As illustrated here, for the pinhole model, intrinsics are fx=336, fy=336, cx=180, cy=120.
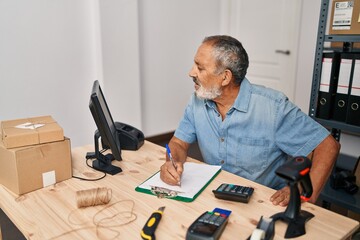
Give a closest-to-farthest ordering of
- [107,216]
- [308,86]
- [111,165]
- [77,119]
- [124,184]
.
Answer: [107,216]
[124,184]
[111,165]
[77,119]
[308,86]

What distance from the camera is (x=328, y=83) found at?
6.82 feet

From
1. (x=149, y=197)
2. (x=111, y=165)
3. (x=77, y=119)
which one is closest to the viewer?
(x=149, y=197)

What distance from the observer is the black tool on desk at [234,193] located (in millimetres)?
1136

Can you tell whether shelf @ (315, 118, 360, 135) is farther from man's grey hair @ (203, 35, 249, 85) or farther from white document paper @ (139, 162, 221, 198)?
white document paper @ (139, 162, 221, 198)

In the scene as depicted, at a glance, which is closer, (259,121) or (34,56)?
(259,121)

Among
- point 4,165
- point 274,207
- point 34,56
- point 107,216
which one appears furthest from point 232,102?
point 34,56

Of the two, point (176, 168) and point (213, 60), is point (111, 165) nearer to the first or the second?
point (176, 168)

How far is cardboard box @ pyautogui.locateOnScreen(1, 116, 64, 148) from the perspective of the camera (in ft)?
3.88

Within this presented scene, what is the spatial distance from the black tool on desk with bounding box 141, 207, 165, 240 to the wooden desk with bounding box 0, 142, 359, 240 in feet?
0.07

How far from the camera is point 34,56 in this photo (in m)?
2.82

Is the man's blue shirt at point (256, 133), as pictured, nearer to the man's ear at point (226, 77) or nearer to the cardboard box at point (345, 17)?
the man's ear at point (226, 77)

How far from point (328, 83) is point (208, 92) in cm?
96

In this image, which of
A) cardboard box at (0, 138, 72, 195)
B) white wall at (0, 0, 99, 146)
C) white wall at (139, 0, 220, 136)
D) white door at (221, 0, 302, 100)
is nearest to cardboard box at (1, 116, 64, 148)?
cardboard box at (0, 138, 72, 195)

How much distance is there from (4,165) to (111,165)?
41cm
